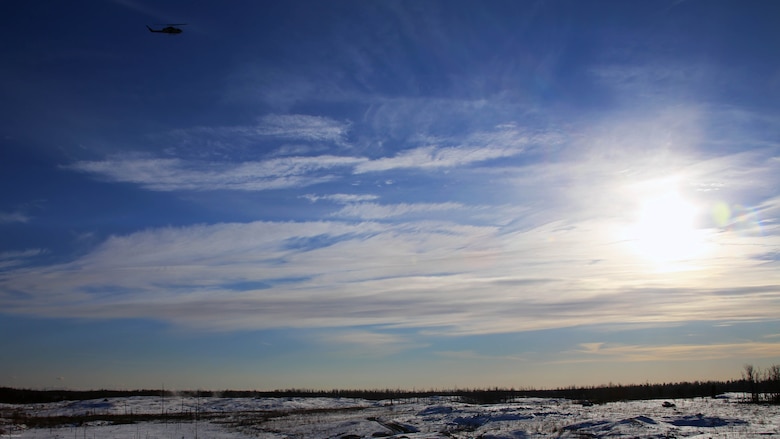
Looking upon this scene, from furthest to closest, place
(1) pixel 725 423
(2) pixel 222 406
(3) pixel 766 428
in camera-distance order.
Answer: (2) pixel 222 406 → (1) pixel 725 423 → (3) pixel 766 428

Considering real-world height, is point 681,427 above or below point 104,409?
above

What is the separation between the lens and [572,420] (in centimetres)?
3688

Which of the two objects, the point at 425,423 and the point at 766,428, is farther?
the point at 425,423

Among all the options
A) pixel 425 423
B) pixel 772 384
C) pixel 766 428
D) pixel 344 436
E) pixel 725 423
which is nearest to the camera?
pixel 766 428

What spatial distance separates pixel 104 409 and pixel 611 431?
69.2 m

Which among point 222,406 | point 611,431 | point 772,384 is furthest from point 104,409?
point 772,384

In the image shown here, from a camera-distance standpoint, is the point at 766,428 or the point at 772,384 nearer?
the point at 766,428

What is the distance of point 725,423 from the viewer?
3192cm

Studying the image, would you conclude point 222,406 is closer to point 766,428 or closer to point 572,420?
point 572,420

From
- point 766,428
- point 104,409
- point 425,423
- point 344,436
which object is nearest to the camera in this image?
point 766,428

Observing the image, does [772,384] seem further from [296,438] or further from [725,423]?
[296,438]

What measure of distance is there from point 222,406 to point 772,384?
73.2 m

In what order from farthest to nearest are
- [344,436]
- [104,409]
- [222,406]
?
[222,406] < [104,409] < [344,436]

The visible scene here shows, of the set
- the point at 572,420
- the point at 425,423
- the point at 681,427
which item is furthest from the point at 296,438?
the point at 681,427
